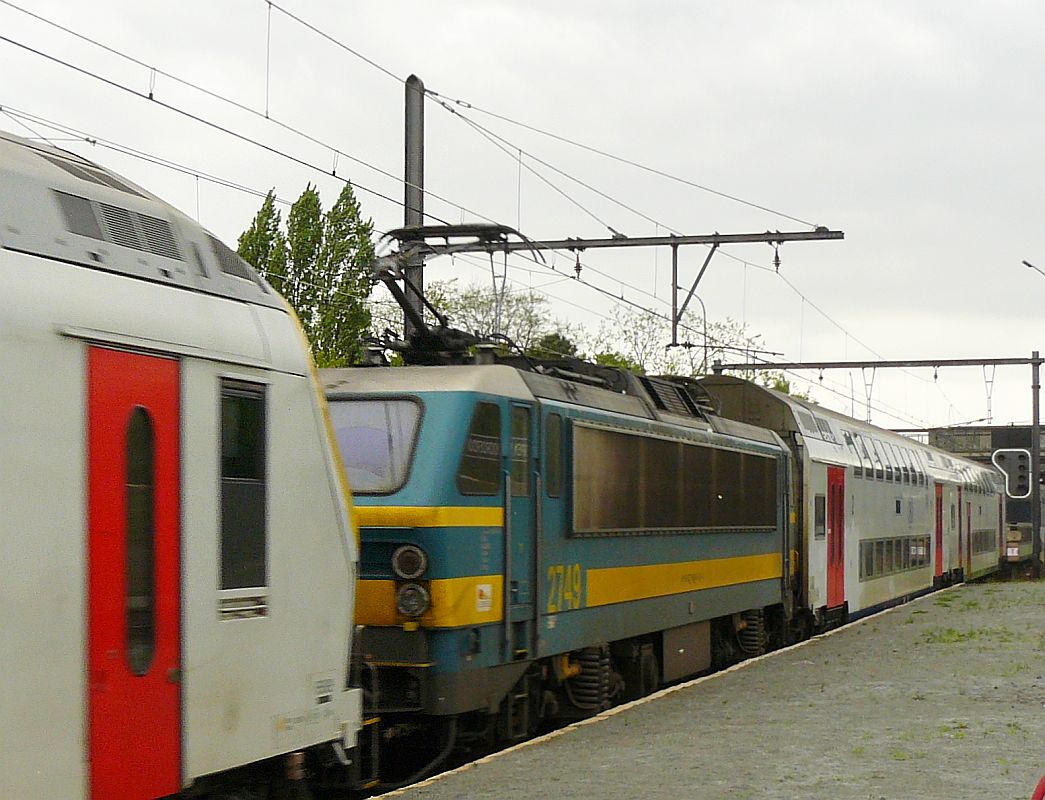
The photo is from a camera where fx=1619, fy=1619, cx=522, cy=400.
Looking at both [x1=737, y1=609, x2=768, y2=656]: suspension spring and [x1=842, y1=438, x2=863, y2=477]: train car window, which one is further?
[x1=842, y1=438, x2=863, y2=477]: train car window

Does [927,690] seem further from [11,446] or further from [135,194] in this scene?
[11,446]

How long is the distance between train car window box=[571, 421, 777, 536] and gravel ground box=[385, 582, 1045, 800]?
152 cm

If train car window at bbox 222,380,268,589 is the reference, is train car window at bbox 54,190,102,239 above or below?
above

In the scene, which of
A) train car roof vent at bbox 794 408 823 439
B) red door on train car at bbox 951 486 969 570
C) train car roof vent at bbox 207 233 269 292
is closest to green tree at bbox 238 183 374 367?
red door on train car at bbox 951 486 969 570

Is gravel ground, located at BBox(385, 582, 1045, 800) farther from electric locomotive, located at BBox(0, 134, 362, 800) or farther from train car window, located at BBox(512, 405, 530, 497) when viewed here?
electric locomotive, located at BBox(0, 134, 362, 800)

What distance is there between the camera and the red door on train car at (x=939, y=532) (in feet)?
124

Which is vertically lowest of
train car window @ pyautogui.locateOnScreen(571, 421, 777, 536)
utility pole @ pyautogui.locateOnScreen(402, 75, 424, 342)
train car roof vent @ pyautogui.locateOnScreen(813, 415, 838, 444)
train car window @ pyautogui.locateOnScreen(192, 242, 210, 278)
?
train car window @ pyautogui.locateOnScreen(571, 421, 777, 536)

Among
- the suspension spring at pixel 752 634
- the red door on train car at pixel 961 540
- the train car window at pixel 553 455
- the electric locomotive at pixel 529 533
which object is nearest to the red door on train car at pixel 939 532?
the red door on train car at pixel 961 540

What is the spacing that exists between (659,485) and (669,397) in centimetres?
151

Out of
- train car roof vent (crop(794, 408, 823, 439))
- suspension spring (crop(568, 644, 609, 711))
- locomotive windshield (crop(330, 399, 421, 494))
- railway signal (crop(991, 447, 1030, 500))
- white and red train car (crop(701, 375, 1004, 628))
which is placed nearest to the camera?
locomotive windshield (crop(330, 399, 421, 494))

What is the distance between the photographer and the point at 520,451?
1175cm

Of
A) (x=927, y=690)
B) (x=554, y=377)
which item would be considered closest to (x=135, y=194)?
(x=554, y=377)

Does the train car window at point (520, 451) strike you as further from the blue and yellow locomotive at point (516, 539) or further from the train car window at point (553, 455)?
the train car window at point (553, 455)

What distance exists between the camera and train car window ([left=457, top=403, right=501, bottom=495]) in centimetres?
1098
